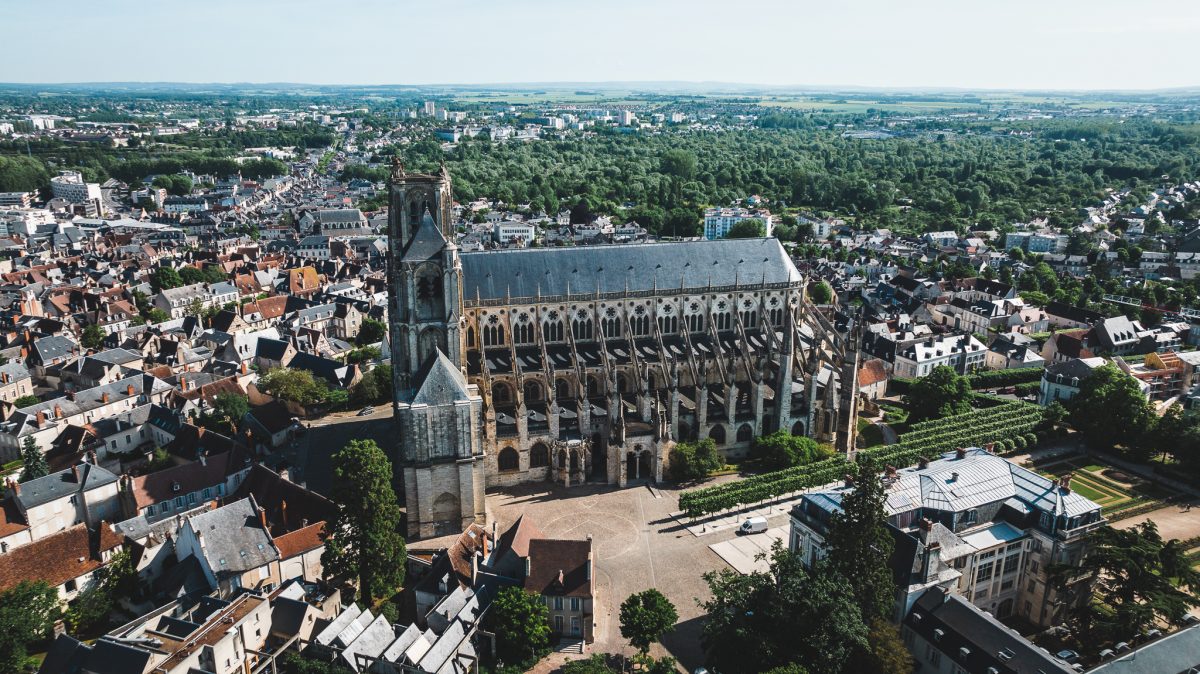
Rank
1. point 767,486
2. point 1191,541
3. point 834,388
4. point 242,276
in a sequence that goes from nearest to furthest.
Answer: point 1191,541 → point 767,486 → point 834,388 → point 242,276

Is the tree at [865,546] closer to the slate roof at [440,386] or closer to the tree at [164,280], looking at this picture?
the slate roof at [440,386]

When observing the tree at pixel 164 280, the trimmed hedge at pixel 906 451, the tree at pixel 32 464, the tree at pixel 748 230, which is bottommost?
the trimmed hedge at pixel 906 451

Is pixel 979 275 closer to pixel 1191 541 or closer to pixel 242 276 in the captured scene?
pixel 1191 541

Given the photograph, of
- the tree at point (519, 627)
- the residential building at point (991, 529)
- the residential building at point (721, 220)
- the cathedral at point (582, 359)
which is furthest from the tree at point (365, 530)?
the residential building at point (721, 220)

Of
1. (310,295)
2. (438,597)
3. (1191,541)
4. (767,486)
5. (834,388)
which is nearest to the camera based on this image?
(438,597)

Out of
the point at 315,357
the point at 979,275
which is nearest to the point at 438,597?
the point at 315,357

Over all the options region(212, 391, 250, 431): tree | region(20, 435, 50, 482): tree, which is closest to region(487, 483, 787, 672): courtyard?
region(212, 391, 250, 431): tree

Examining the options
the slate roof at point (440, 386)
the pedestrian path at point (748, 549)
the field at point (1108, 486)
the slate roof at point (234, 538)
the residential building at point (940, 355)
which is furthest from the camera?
the residential building at point (940, 355)

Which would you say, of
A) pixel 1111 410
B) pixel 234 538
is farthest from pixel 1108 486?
pixel 234 538
